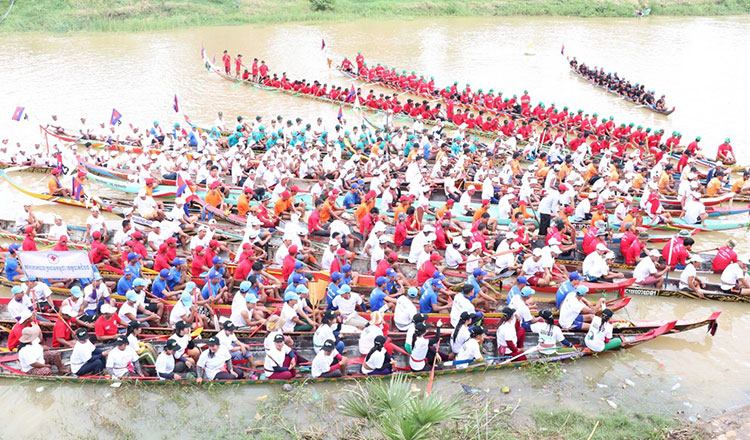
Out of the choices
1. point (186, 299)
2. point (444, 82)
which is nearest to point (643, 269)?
point (186, 299)

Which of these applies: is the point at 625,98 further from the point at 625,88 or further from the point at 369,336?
the point at 369,336

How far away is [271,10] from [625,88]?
2678 centimetres

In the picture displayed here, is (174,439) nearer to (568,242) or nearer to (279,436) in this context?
(279,436)

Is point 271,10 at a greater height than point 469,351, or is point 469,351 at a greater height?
point 271,10

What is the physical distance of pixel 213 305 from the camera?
881 cm

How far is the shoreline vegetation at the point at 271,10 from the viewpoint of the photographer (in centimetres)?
3566

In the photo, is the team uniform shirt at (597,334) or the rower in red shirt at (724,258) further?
the rower in red shirt at (724,258)

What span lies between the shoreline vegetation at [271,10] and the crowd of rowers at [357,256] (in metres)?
26.6

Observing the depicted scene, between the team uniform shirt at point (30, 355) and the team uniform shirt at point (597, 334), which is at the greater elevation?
the team uniform shirt at point (597, 334)

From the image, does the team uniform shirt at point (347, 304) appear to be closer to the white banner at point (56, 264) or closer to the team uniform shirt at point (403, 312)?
the team uniform shirt at point (403, 312)

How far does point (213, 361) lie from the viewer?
7520mm

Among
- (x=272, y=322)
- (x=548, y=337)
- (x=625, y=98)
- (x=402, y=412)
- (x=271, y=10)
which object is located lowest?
(x=272, y=322)

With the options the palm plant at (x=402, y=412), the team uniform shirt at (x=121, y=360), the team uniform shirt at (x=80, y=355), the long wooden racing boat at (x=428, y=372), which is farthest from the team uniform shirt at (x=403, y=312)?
the team uniform shirt at (x=80, y=355)

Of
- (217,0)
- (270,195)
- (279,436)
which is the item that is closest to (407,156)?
(270,195)
